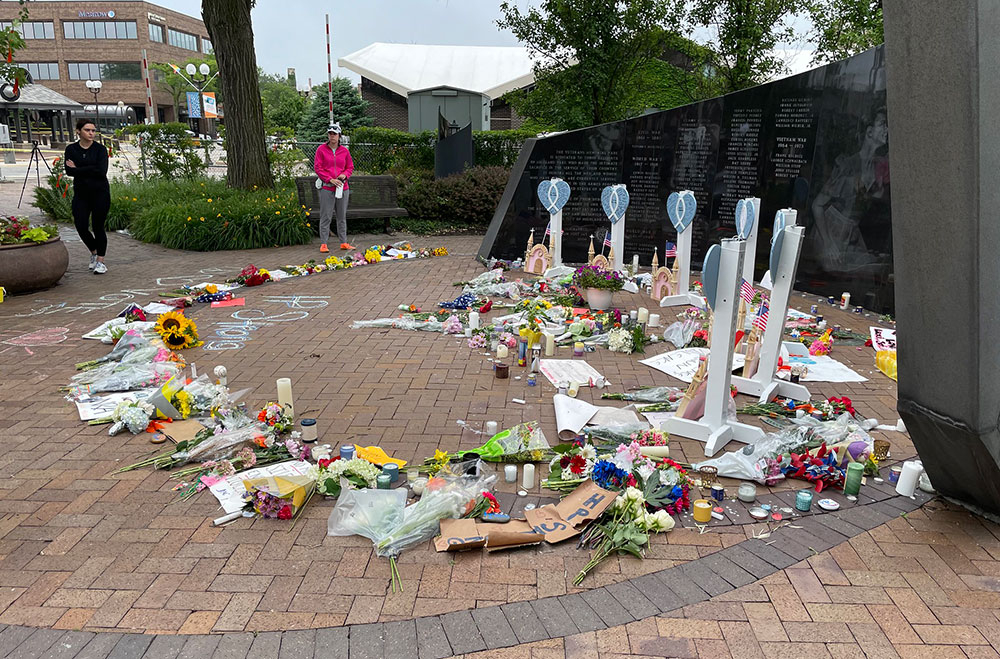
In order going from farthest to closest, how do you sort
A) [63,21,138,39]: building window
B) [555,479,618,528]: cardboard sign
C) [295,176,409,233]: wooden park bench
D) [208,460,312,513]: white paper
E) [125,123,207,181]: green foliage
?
[63,21,138,39]: building window → [125,123,207,181]: green foliage → [295,176,409,233]: wooden park bench → [208,460,312,513]: white paper → [555,479,618,528]: cardboard sign

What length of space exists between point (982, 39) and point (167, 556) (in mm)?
3888

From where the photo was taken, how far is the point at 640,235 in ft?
31.2

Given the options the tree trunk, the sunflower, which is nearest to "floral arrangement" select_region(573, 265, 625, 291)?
the sunflower

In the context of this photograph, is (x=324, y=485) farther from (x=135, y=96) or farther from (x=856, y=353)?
(x=135, y=96)

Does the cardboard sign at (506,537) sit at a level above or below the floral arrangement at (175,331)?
below

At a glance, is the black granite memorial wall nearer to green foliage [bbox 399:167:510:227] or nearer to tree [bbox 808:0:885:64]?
green foliage [bbox 399:167:510:227]

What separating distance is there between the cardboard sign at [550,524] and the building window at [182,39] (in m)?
74.4

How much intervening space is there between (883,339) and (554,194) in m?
4.02

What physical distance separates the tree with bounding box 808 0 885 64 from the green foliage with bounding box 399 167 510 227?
6.67m

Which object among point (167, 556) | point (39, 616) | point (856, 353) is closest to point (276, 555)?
point (167, 556)

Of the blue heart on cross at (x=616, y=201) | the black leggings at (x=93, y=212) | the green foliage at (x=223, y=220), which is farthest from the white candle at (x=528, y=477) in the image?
the green foliage at (x=223, y=220)

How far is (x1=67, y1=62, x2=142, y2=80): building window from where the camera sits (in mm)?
60625

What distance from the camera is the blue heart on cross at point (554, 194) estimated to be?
8617 millimetres

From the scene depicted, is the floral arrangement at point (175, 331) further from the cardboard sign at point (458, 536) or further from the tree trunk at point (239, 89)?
the tree trunk at point (239, 89)
